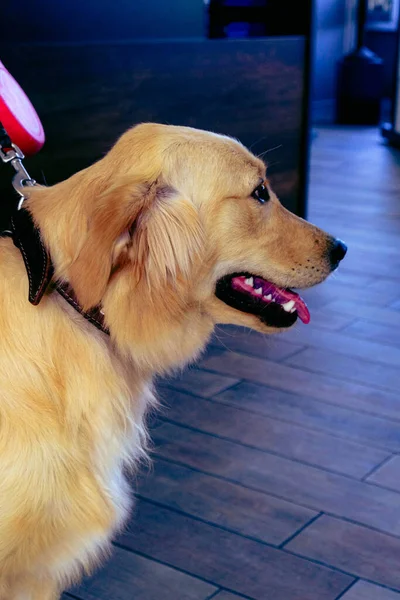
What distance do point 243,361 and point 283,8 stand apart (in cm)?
198

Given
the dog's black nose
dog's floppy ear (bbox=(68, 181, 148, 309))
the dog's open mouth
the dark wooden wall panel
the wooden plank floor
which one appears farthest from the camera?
the dark wooden wall panel

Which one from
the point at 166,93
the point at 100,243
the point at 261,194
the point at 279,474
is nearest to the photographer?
the point at 100,243

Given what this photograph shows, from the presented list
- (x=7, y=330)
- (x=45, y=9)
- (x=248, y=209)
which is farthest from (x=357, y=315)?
(x=7, y=330)

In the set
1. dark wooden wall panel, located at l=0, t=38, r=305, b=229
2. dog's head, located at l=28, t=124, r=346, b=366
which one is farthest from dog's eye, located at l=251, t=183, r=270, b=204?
dark wooden wall panel, located at l=0, t=38, r=305, b=229

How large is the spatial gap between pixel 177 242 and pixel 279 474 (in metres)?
0.96

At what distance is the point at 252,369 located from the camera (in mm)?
2701

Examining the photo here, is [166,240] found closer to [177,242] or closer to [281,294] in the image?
[177,242]

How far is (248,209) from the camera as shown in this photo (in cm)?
147

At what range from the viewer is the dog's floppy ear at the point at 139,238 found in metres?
1.24

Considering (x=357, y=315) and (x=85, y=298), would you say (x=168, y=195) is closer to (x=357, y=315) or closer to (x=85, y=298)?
(x=85, y=298)

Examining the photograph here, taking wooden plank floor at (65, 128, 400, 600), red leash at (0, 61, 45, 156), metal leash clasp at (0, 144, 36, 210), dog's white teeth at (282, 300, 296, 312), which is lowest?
wooden plank floor at (65, 128, 400, 600)

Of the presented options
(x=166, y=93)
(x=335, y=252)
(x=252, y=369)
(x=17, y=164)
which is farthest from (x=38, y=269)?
(x=166, y=93)

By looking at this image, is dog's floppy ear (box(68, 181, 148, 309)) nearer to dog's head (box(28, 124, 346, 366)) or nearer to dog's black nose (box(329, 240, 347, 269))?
dog's head (box(28, 124, 346, 366))

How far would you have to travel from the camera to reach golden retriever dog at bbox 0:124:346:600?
Answer: 1.30 metres
